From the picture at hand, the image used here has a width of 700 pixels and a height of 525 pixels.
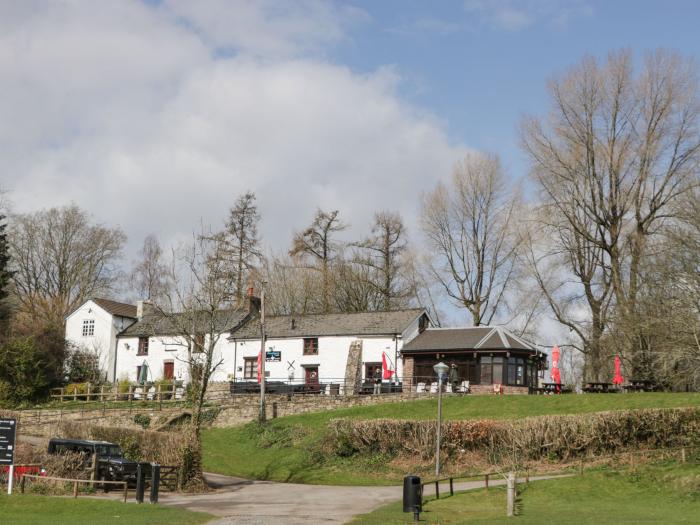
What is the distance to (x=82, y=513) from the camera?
21469mm

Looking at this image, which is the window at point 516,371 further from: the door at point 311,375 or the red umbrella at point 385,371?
the door at point 311,375

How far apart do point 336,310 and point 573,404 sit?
3231cm

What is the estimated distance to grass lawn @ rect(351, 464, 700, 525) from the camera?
20.2 metres

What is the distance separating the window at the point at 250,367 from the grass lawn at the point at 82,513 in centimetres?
3036

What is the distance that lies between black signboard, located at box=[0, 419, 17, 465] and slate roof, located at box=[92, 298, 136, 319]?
35412 millimetres

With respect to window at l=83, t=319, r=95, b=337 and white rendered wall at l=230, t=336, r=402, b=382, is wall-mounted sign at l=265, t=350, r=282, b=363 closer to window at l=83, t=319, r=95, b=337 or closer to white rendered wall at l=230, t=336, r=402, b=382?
white rendered wall at l=230, t=336, r=402, b=382

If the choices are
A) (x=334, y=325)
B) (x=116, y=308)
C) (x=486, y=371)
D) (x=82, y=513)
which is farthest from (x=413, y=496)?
(x=116, y=308)

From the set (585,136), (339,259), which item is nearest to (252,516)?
(585,136)

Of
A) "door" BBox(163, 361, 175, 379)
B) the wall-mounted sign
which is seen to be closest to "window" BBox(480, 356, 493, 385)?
the wall-mounted sign

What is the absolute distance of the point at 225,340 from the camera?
55.5m

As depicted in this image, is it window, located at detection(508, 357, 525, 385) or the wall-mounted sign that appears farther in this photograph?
the wall-mounted sign

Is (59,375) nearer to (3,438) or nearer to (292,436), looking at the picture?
(292,436)

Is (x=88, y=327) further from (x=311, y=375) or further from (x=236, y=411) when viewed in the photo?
(x=236, y=411)

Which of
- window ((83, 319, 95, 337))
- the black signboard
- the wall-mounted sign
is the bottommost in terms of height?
the black signboard
